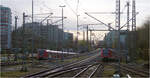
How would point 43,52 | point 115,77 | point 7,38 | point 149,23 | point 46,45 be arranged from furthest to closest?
point 46,45 → point 7,38 → point 43,52 → point 149,23 → point 115,77

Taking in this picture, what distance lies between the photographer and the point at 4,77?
2150 centimetres

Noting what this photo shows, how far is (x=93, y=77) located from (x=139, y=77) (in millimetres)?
3877

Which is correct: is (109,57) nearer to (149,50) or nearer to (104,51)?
(104,51)

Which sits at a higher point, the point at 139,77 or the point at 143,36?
the point at 143,36

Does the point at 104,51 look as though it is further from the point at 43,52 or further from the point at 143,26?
the point at 143,26

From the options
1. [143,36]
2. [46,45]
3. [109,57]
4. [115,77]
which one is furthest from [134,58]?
[46,45]

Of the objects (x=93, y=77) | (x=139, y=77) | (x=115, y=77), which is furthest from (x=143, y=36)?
(x=115, y=77)

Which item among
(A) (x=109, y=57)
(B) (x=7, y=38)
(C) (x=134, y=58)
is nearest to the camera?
(C) (x=134, y=58)

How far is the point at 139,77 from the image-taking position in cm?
2245

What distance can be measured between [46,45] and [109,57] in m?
29.8

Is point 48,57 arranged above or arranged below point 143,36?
below

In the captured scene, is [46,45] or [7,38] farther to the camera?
[46,45]

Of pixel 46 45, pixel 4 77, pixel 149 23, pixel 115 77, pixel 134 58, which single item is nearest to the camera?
pixel 115 77

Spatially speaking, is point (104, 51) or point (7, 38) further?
point (7, 38)
